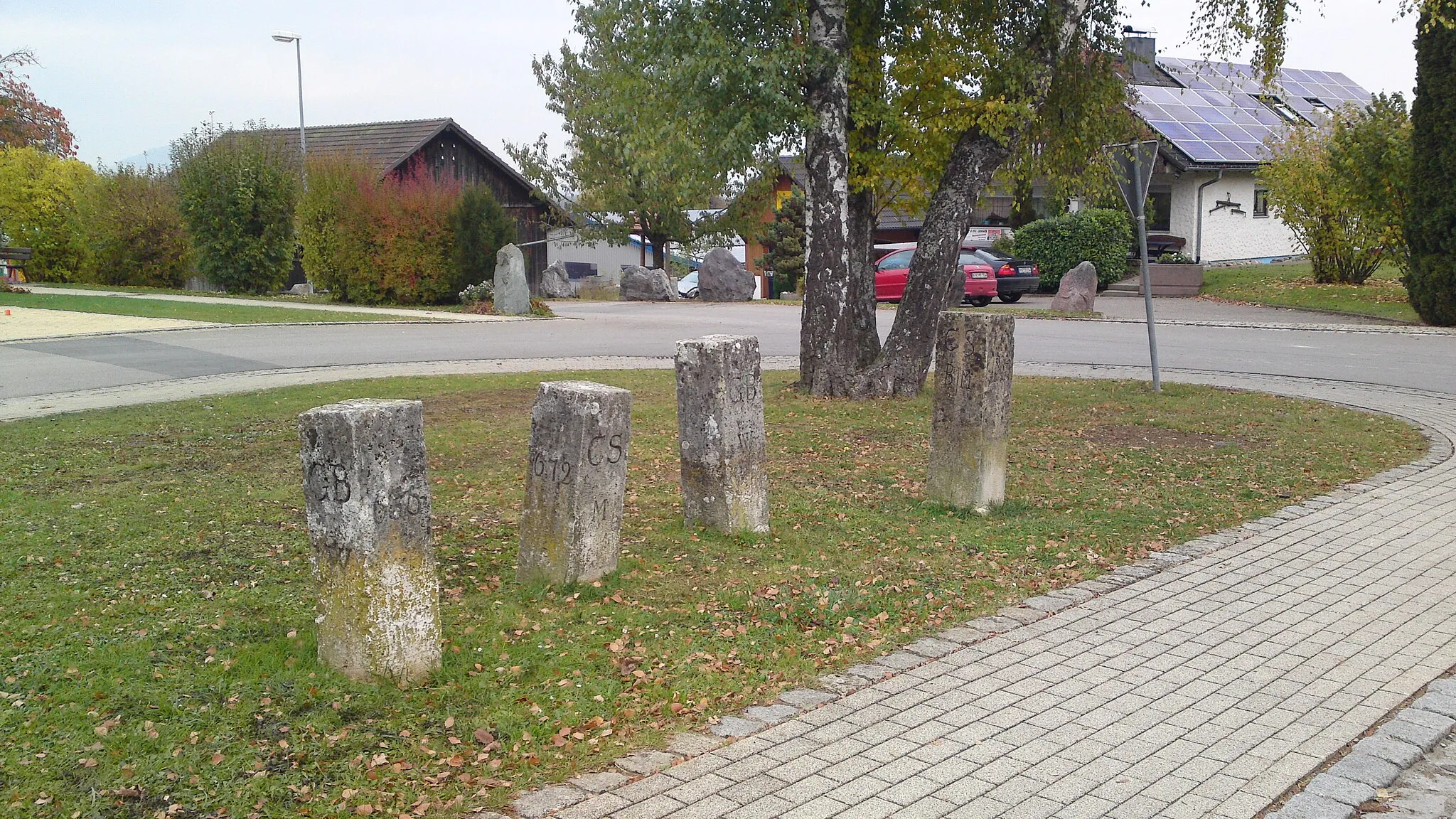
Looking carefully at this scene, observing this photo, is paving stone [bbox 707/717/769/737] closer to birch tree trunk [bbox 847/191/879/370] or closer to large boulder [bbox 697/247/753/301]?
birch tree trunk [bbox 847/191/879/370]

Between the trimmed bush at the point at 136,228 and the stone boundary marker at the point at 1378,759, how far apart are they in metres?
33.8

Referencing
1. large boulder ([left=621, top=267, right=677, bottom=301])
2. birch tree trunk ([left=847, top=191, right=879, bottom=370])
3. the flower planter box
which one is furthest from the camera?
large boulder ([left=621, top=267, right=677, bottom=301])

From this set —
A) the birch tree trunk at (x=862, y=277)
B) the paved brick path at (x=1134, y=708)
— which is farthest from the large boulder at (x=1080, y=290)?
the paved brick path at (x=1134, y=708)

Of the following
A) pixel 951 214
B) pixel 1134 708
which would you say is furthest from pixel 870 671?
pixel 951 214

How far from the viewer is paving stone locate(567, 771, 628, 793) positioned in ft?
12.8

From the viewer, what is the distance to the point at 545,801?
3.82 meters

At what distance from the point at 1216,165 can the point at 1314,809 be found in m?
36.3

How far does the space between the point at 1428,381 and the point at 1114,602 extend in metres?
11.0

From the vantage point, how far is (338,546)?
4551 mm

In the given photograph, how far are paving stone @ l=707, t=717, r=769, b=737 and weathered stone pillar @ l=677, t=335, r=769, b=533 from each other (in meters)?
2.47

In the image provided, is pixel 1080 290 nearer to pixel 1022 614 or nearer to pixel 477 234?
pixel 477 234

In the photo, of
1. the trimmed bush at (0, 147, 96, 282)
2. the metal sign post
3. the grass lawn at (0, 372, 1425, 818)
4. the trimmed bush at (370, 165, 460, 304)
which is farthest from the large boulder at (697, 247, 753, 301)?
the grass lawn at (0, 372, 1425, 818)

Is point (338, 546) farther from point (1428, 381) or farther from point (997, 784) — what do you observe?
point (1428, 381)

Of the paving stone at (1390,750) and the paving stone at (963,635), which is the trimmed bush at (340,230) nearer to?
the paving stone at (963,635)
